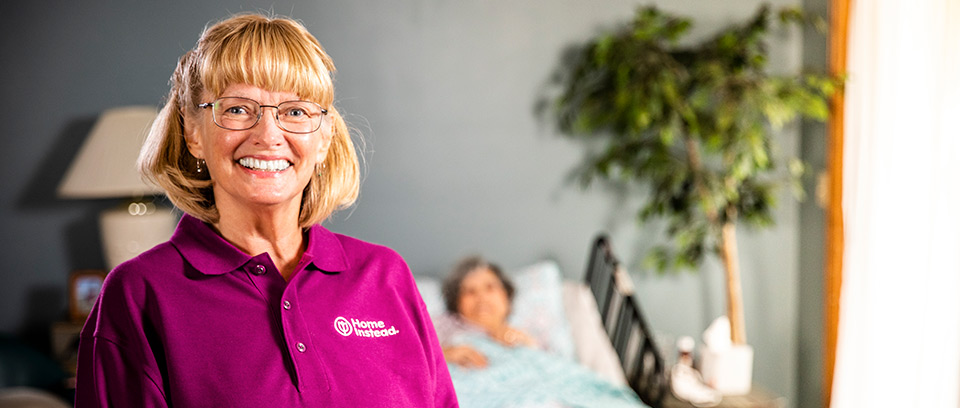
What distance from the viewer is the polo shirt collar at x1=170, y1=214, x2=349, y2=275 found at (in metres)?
0.89

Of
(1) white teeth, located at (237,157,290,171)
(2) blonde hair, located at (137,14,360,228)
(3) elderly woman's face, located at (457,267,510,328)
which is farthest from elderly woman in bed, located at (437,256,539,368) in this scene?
(1) white teeth, located at (237,157,290,171)

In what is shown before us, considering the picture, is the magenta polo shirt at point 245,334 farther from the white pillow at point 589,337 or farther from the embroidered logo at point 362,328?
the white pillow at point 589,337

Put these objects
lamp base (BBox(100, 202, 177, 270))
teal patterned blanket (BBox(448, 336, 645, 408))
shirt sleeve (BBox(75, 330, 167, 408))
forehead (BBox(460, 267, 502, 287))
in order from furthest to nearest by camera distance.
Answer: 1. forehead (BBox(460, 267, 502, 287))
2. lamp base (BBox(100, 202, 177, 270))
3. teal patterned blanket (BBox(448, 336, 645, 408))
4. shirt sleeve (BBox(75, 330, 167, 408))

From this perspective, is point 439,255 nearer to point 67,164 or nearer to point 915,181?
point 67,164

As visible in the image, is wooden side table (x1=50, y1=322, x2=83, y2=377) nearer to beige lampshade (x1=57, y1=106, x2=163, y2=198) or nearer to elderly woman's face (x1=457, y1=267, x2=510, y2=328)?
beige lampshade (x1=57, y1=106, x2=163, y2=198)

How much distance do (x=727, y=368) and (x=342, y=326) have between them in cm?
232

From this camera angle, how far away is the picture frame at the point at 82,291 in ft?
8.77

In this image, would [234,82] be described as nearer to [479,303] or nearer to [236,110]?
[236,110]

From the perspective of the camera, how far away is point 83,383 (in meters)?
0.82

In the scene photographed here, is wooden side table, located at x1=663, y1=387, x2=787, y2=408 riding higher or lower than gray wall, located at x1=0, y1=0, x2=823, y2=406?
lower

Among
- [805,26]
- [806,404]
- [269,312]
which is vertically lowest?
[806,404]

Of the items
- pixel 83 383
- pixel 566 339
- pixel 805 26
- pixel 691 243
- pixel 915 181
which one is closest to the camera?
pixel 83 383

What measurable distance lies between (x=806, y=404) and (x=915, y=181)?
4.10ft

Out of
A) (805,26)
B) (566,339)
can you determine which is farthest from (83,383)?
(805,26)
